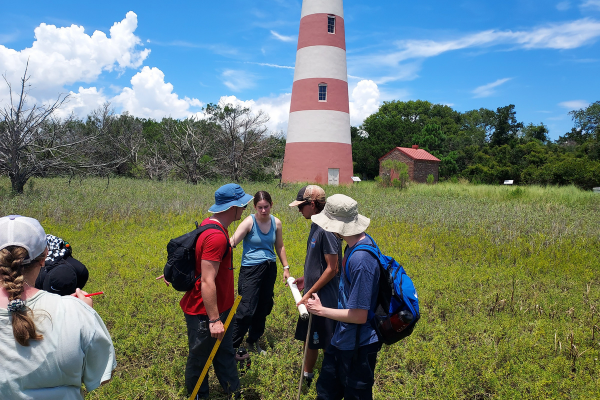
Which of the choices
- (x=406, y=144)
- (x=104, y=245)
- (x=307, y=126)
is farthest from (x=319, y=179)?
(x=406, y=144)

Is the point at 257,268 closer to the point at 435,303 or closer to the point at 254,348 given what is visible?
the point at 254,348

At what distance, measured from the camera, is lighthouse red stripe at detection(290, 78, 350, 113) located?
59.9 ft

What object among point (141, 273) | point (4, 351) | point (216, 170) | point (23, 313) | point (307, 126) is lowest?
point (141, 273)

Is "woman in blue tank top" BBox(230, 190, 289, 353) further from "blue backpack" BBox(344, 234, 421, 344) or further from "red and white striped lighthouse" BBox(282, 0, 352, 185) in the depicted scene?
"red and white striped lighthouse" BBox(282, 0, 352, 185)

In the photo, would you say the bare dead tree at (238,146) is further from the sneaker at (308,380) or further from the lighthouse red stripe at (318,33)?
the sneaker at (308,380)

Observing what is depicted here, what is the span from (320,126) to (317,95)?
4.97ft

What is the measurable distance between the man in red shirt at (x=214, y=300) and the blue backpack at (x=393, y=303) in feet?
3.07

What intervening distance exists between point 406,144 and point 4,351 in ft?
130

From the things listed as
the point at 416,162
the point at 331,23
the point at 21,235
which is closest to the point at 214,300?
the point at 21,235

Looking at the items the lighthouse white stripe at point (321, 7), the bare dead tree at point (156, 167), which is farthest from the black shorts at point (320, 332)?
the bare dead tree at point (156, 167)

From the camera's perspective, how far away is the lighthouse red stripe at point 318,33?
18.1 m

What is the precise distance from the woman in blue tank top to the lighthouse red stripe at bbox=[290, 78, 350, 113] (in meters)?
15.4

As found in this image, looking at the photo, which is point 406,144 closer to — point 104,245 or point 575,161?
point 575,161

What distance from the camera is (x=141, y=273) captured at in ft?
19.0
